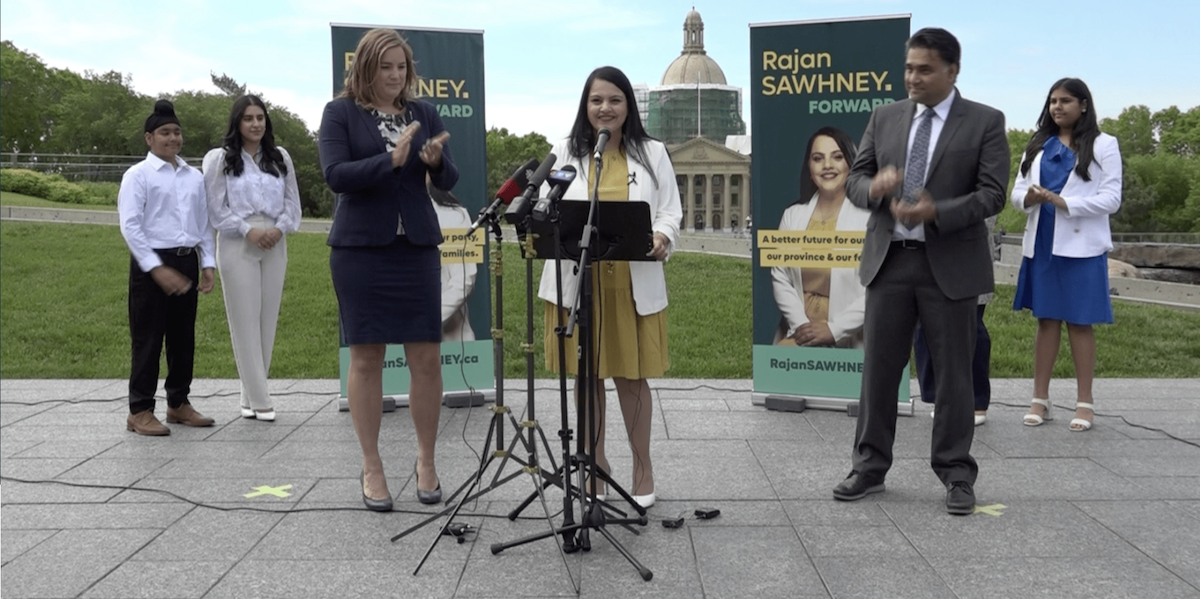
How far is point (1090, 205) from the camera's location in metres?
6.28

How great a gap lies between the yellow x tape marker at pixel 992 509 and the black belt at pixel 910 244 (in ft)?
4.03

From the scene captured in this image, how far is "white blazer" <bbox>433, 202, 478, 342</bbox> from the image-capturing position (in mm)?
7270

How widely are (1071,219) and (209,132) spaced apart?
116 feet

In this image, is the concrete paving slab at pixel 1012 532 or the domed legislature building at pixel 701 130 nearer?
the concrete paving slab at pixel 1012 532

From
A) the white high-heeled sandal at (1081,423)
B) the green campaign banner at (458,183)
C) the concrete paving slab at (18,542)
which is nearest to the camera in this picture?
the concrete paving slab at (18,542)

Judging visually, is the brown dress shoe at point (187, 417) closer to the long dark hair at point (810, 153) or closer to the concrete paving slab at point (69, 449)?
the concrete paving slab at point (69, 449)

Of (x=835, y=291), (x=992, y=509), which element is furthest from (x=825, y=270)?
(x=992, y=509)

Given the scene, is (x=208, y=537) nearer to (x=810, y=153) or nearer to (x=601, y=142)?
(x=601, y=142)

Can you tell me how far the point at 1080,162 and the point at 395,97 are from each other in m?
4.17

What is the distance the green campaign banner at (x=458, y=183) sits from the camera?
723 cm

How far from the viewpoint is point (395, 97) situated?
187 inches

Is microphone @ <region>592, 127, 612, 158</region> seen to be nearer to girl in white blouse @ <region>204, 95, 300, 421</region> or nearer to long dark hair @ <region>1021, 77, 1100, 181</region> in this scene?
girl in white blouse @ <region>204, 95, 300, 421</region>

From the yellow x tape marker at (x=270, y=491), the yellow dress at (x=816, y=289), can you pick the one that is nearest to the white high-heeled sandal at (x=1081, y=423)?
the yellow dress at (x=816, y=289)

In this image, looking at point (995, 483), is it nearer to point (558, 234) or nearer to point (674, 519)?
point (674, 519)
